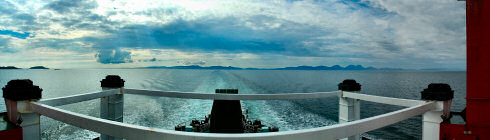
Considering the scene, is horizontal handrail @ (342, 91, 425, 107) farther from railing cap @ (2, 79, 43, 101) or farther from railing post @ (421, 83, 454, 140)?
railing cap @ (2, 79, 43, 101)

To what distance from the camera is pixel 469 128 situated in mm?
4188

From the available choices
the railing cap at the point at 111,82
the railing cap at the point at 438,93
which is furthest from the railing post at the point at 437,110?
the railing cap at the point at 111,82

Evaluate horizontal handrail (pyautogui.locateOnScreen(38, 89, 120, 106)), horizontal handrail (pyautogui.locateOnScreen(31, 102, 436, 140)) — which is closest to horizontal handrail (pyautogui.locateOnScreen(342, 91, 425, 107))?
horizontal handrail (pyautogui.locateOnScreen(31, 102, 436, 140))

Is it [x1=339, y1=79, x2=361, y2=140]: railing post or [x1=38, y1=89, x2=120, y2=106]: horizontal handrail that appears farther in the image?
[x1=339, y1=79, x2=361, y2=140]: railing post

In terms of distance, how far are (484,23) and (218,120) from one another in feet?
39.4

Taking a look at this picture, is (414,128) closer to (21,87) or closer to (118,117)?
(118,117)

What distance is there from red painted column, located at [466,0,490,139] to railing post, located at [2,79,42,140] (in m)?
8.36

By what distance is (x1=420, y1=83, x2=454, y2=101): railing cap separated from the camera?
4.13m

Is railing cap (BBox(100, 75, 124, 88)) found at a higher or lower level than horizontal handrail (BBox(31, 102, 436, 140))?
higher

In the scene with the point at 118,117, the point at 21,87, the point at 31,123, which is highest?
the point at 21,87

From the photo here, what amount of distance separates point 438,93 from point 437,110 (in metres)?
0.38

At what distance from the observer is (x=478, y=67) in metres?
4.12

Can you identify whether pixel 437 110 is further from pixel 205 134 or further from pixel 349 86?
pixel 205 134

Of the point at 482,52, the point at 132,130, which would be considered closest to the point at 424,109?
the point at 482,52
